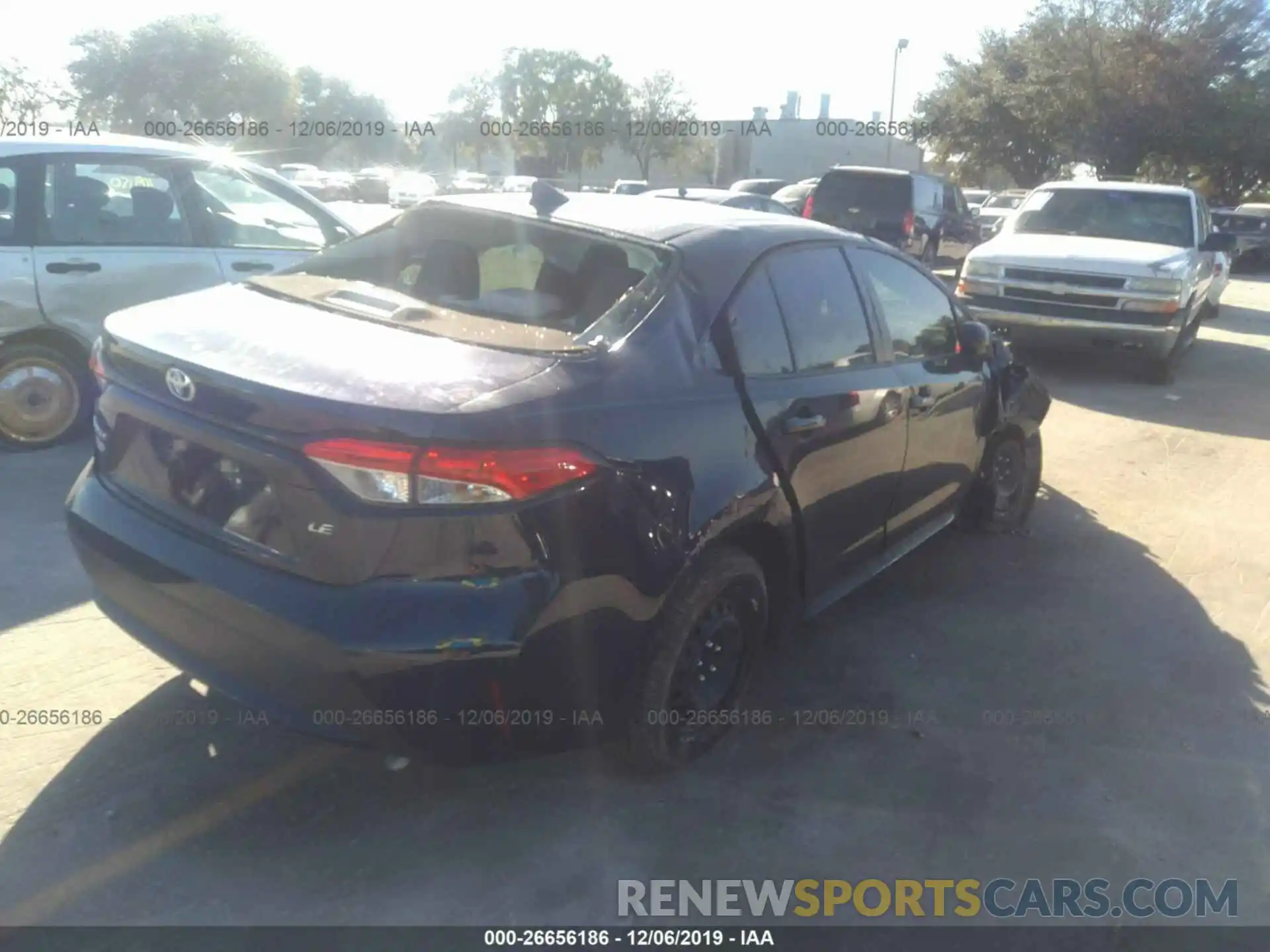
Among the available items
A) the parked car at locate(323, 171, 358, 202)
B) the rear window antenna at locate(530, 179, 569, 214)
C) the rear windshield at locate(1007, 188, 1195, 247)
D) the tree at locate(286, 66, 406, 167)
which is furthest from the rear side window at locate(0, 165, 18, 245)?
the tree at locate(286, 66, 406, 167)

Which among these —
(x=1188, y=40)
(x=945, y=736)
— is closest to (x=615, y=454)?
(x=945, y=736)

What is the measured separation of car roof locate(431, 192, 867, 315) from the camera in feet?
11.6

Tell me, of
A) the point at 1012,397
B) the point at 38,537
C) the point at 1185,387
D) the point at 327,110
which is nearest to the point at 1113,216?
the point at 1185,387

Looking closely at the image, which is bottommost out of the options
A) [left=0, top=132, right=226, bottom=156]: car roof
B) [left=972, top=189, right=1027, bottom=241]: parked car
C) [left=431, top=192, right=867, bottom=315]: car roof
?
[left=972, top=189, right=1027, bottom=241]: parked car

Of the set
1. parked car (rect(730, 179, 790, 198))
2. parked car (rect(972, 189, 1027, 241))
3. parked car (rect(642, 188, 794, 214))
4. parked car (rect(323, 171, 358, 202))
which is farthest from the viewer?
parked car (rect(323, 171, 358, 202))

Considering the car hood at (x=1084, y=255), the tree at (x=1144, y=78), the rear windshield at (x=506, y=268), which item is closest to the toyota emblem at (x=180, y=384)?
the rear windshield at (x=506, y=268)

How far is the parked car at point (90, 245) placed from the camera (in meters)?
6.02

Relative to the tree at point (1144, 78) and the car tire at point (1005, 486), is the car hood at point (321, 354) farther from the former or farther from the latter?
the tree at point (1144, 78)

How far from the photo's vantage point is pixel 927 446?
15.3ft

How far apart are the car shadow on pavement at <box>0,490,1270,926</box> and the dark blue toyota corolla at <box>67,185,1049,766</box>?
327 millimetres

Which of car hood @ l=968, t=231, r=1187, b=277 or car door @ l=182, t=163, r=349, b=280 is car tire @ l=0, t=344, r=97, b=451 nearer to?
car door @ l=182, t=163, r=349, b=280

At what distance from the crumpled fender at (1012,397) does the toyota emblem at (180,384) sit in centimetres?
364

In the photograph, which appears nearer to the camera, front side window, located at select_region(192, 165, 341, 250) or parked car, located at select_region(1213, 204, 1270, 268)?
front side window, located at select_region(192, 165, 341, 250)

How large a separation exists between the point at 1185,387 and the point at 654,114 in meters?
42.1
